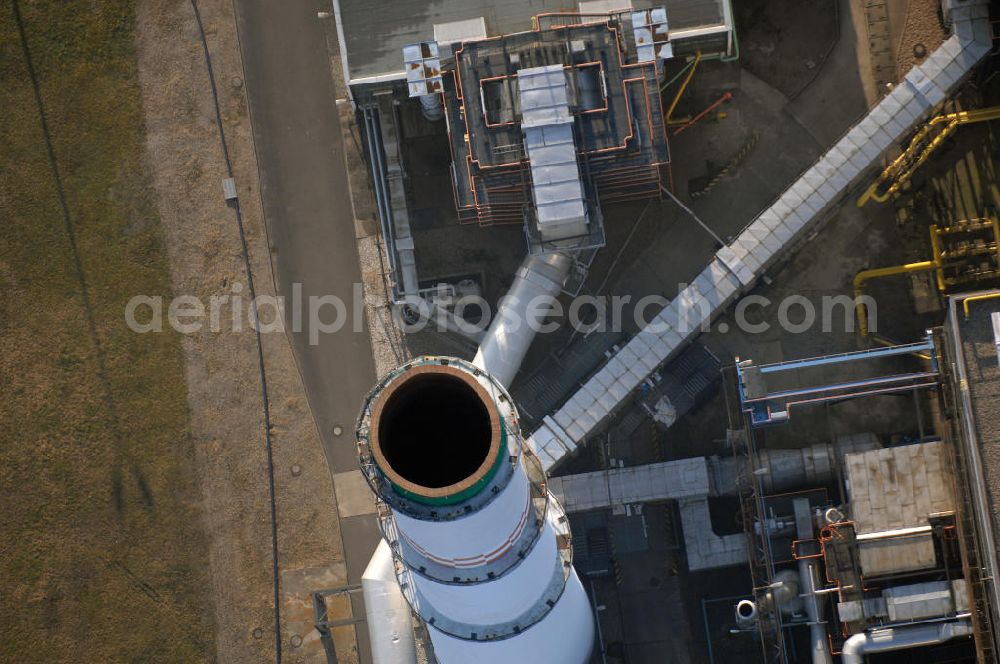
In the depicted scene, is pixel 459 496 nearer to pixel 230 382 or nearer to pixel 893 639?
pixel 893 639

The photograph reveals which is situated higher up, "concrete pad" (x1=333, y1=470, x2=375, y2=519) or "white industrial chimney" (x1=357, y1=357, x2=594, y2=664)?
"white industrial chimney" (x1=357, y1=357, x2=594, y2=664)

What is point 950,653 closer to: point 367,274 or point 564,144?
point 564,144

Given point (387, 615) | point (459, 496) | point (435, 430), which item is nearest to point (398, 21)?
point (387, 615)

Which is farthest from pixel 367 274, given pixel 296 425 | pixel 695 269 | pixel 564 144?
pixel 695 269

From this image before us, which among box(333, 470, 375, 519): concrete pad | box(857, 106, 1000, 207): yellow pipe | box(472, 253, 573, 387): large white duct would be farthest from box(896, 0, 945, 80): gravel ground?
box(333, 470, 375, 519): concrete pad

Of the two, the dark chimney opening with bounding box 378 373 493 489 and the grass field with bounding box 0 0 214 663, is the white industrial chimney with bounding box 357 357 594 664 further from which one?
the grass field with bounding box 0 0 214 663
